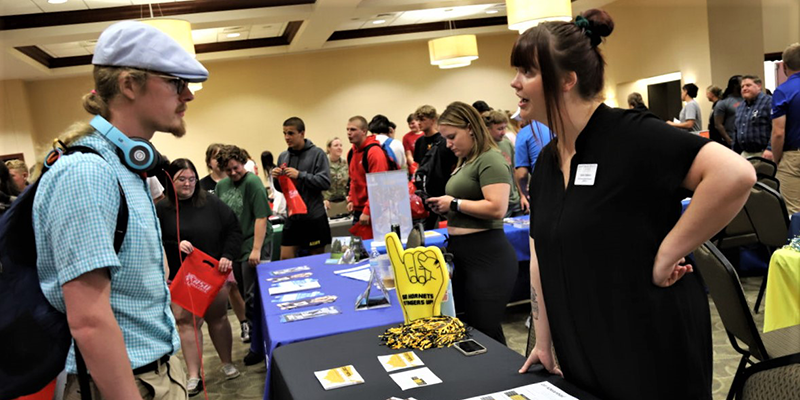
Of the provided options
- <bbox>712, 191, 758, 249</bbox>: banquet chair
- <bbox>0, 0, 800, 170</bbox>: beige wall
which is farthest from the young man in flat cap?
<bbox>0, 0, 800, 170</bbox>: beige wall

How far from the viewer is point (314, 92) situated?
12.3 m

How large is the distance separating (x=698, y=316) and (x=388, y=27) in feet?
35.0

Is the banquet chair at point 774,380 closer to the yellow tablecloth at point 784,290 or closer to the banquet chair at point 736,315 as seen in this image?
the banquet chair at point 736,315

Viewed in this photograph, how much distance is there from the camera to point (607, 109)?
4.53ft

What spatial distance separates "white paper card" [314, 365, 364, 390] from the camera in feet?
5.14

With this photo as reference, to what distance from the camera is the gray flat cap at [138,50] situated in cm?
120

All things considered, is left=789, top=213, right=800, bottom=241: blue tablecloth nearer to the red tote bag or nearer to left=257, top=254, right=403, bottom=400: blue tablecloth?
left=257, top=254, right=403, bottom=400: blue tablecloth

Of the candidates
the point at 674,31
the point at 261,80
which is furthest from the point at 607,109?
the point at 261,80

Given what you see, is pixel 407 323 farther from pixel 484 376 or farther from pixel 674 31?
pixel 674 31

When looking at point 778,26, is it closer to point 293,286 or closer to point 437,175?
point 437,175

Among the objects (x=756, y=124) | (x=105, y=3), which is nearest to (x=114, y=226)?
(x=756, y=124)

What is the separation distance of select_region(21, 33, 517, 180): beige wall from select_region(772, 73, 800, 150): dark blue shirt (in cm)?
819

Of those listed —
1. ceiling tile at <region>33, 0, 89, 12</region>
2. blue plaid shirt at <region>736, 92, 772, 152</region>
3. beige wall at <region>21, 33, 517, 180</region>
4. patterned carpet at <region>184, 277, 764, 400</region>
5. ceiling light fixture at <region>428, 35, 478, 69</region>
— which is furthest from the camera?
beige wall at <region>21, 33, 517, 180</region>

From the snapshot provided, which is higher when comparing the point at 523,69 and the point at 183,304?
the point at 523,69
